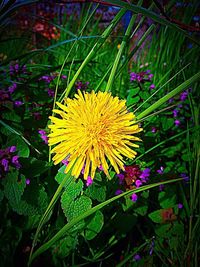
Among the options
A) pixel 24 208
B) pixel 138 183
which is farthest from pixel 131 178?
pixel 24 208

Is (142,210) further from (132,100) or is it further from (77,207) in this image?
(132,100)

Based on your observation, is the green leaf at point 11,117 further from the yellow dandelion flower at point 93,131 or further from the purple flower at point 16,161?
the yellow dandelion flower at point 93,131

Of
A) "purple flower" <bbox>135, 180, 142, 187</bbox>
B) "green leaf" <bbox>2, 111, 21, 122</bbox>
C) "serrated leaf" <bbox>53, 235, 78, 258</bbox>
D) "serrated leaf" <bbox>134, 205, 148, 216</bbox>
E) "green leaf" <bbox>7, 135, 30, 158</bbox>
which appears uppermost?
"green leaf" <bbox>2, 111, 21, 122</bbox>

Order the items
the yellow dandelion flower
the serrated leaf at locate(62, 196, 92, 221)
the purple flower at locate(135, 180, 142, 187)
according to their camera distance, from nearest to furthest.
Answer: the yellow dandelion flower → the serrated leaf at locate(62, 196, 92, 221) → the purple flower at locate(135, 180, 142, 187)

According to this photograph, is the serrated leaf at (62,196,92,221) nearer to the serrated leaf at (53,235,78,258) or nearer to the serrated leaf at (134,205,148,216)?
the serrated leaf at (53,235,78,258)

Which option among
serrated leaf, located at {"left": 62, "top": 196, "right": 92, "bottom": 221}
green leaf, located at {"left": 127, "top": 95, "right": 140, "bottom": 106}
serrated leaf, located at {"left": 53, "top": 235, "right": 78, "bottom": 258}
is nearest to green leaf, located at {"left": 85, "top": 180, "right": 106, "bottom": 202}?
serrated leaf, located at {"left": 62, "top": 196, "right": 92, "bottom": 221}

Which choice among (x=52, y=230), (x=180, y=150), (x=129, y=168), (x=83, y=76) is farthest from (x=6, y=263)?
(x=83, y=76)

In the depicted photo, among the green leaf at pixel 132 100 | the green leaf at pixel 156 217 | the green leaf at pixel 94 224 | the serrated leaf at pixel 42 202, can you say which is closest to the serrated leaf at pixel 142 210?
the green leaf at pixel 156 217
